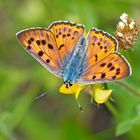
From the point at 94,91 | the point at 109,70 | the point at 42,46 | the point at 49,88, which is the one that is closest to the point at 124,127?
the point at 94,91

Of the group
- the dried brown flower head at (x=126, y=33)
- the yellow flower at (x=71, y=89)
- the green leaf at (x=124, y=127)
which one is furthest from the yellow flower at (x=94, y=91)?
the green leaf at (x=124, y=127)

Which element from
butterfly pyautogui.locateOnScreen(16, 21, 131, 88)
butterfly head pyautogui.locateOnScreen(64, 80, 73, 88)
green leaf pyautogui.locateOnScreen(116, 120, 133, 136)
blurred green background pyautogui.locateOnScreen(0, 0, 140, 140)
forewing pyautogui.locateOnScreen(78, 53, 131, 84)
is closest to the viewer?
forewing pyautogui.locateOnScreen(78, 53, 131, 84)

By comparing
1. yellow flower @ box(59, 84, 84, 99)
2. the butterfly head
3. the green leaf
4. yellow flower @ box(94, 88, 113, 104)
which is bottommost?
the green leaf

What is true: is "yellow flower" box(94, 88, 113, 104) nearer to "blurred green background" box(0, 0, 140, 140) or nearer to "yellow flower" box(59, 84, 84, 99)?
"yellow flower" box(59, 84, 84, 99)

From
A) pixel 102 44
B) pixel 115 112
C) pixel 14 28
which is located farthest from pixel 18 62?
pixel 102 44

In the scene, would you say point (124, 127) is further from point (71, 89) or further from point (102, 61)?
point (102, 61)

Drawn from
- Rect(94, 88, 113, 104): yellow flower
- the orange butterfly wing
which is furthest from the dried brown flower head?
Rect(94, 88, 113, 104): yellow flower

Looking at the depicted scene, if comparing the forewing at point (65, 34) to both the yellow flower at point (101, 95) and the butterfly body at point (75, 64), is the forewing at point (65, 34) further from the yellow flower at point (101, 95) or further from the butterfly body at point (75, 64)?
the yellow flower at point (101, 95)

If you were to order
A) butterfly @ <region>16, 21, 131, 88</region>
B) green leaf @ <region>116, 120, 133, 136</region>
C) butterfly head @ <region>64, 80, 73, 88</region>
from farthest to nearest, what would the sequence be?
green leaf @ <region>116, 120, 133, 136</region> < butterfly head @ <region>64, 80, 73, 88</region> < butterfly @ <region>16, 21, 131, 88</region>
